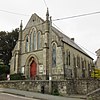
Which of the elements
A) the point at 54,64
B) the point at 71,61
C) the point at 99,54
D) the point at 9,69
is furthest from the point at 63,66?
the point at 99,54

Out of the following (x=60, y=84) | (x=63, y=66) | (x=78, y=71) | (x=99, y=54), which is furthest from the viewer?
(x=99, y=54)

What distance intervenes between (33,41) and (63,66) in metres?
7.78

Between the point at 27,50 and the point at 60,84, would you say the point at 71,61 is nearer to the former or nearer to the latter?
the point at 27,50

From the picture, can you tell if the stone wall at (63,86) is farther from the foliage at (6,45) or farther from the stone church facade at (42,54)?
the foliage at (6,45)

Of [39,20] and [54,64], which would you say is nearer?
[54,64]

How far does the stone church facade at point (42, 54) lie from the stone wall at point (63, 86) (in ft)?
19.6

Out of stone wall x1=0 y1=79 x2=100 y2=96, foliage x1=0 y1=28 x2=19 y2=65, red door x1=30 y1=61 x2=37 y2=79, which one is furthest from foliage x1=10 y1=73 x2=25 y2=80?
foliage x1=0 y1=28 x2=19 y2=65

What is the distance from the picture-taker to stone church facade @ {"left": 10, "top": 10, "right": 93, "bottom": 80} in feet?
99.3

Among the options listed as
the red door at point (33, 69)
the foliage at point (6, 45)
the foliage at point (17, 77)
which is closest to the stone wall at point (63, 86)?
the foliage at point (17, 77)

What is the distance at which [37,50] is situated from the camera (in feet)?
109

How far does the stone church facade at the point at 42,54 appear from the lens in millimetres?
30266

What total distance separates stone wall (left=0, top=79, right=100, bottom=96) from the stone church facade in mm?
5984

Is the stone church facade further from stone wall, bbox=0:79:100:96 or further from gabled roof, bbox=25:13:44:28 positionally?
stone wall, bbox=0:79:100:96

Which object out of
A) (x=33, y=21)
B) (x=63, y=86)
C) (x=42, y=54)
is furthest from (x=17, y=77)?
(x=63, y=86)
